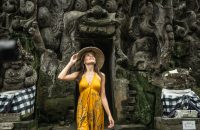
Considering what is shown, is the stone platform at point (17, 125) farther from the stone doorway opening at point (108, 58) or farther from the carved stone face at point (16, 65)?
the stone doorway opening at point (108, 58)

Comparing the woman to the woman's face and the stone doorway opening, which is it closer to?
the woman's face

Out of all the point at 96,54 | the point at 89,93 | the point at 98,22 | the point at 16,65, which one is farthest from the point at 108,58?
the point at 89,93

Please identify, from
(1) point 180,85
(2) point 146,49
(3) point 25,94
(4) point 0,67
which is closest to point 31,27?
(4) point 0,67

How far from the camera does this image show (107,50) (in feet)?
27.5

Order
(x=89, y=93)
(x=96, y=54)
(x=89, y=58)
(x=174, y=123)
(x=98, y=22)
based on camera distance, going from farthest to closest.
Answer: (x=98, y=22), (x=174, y=123), (x=96, y=54), (x=89, y=58), (x=89, y=93)

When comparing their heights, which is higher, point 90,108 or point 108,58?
point 108,58

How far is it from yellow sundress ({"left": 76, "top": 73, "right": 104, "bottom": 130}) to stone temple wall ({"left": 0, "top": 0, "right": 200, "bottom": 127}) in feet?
9.42

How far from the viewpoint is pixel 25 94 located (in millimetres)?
6570

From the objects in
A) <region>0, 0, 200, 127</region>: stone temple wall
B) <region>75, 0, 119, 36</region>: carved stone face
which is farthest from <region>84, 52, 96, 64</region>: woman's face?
<region>75, 0, 119, 36</region>: carved stone face

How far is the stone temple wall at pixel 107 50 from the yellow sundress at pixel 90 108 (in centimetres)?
287

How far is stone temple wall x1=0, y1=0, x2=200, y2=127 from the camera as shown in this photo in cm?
720

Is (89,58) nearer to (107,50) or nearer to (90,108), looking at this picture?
(90,108)

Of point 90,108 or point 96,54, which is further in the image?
point 96,54

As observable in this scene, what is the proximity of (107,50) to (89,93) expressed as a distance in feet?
14.3
